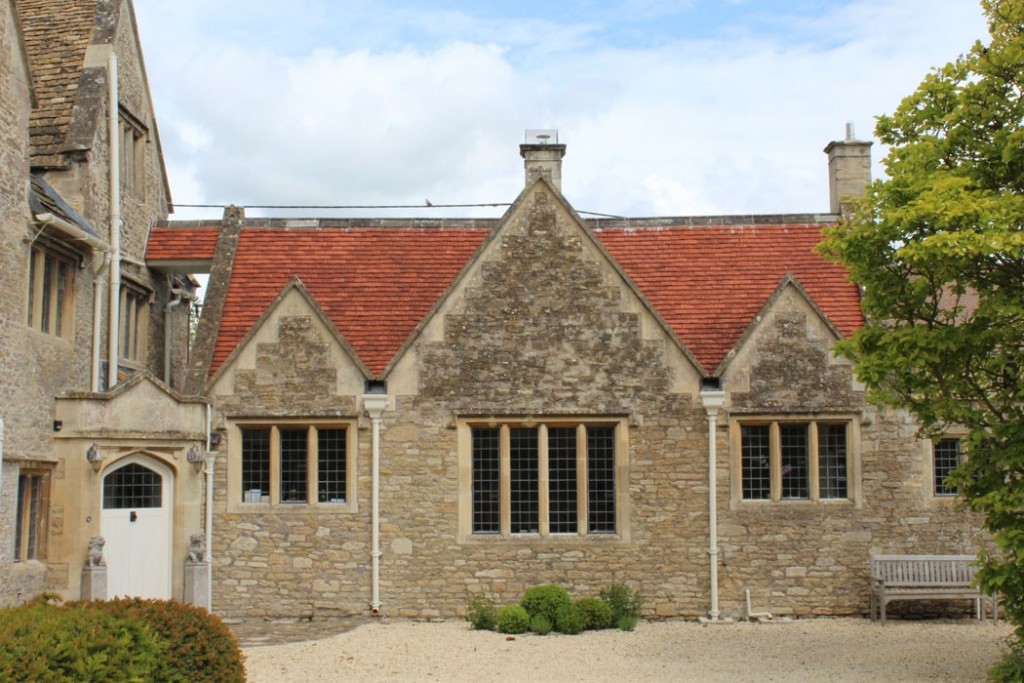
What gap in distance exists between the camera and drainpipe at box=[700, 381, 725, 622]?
57.8 ft

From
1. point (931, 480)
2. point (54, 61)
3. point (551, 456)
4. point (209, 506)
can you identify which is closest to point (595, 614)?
point (551, 456)

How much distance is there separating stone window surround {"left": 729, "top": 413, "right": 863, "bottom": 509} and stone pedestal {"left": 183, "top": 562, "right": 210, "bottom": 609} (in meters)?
8.37

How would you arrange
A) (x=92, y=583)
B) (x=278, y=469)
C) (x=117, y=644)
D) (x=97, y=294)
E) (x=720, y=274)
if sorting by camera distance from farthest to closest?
1. (x=720, y=274)
2. (x=97, y=294)
3. (x=278, y=469)
4. (x=92, y=583)
5. (x=117, y=644)

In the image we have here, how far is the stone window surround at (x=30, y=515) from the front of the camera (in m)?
15.6

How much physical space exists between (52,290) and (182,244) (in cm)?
447

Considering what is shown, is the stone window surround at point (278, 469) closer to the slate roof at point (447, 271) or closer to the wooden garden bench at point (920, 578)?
the slate roof at point (447, 271)

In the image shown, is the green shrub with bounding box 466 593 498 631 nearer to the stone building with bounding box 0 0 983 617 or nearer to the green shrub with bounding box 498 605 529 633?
the stone building with bounding box 0 0 983 617

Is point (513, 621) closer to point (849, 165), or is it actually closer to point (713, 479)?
point (713, 479)

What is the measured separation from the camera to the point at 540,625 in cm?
1611

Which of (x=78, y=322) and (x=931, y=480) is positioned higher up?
(x=78, y=322)

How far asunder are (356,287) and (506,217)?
10.9 feet

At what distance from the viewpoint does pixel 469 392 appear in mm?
17984

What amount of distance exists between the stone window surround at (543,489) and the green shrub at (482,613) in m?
0.95

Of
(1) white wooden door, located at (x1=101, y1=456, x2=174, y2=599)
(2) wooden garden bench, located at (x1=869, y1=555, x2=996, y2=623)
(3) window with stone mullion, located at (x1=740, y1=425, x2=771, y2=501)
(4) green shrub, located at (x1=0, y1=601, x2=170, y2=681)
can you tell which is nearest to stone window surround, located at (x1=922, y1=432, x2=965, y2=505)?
(2) wooden garden bench, located at (x1=869, y1=555, x2=996, y2=623)
